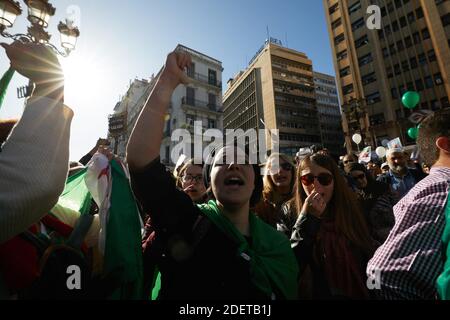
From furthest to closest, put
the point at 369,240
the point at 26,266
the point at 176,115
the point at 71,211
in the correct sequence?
the point at 176,115, the point at 369,240, the point at 71,211, the point at 26,266

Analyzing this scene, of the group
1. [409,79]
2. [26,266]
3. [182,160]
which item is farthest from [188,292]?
[409,79]

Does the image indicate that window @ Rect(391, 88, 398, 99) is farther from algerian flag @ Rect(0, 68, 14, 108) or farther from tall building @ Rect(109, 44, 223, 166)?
algerian flag @ Rect(0, 68, 14, 108)

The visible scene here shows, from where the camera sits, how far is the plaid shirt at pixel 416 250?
1.31m

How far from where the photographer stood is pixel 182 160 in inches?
154

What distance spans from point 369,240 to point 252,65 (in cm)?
6106

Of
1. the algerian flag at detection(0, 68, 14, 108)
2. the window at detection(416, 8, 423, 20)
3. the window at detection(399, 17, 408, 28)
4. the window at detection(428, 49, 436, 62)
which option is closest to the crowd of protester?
the algerian flag at detection(0, 68, 14, 108)

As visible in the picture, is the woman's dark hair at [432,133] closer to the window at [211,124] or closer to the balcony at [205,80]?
the window at [211,124]

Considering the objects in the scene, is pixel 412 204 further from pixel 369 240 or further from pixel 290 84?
pixel 290 84

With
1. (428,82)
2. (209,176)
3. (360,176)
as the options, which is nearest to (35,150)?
(209,176)

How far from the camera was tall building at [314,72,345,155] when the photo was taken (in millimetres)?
59062

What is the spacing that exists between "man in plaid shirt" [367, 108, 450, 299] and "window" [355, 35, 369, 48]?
38603mm

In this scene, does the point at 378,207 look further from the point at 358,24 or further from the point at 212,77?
the point at 358,24

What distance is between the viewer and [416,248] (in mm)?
1344

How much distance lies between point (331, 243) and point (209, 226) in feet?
3.91
